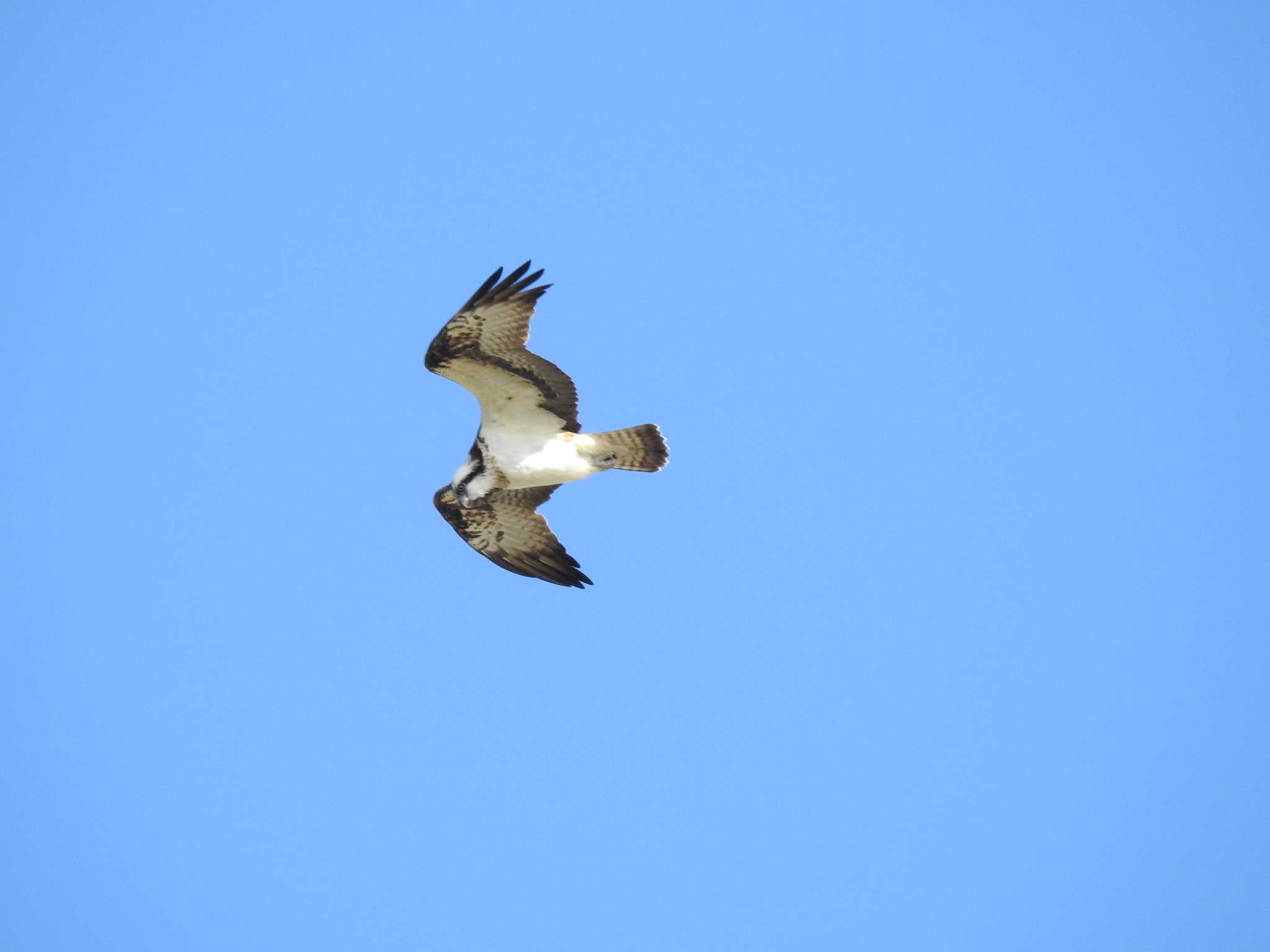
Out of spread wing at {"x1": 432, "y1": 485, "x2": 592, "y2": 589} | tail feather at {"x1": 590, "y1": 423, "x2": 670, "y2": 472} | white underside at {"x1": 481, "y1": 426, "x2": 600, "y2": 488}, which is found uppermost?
tail feather at {"x1": 590, "y1": 423, "x2": 670, "y2": 472}

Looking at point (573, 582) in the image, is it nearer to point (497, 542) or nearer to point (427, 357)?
point (497, 542)

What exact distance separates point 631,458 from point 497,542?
4.93 feet

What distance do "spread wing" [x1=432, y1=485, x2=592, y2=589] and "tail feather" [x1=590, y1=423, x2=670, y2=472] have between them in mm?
812

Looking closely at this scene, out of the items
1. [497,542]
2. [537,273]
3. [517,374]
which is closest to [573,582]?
[497,542]

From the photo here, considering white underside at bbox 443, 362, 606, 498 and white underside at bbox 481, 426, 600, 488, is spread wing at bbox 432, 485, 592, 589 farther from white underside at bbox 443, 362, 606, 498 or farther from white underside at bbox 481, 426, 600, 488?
white underside at bbox 481, 426, 600, 488

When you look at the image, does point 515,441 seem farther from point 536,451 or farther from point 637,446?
point 637,446

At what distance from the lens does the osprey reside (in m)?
10.3

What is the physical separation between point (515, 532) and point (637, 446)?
4.71 ft

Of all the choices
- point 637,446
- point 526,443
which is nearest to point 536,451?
point 526,443

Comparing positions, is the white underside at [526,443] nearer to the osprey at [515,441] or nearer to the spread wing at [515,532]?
the osprey at [515,441]

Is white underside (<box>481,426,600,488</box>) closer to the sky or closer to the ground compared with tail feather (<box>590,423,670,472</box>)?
closer to the ground

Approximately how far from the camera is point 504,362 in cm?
1048

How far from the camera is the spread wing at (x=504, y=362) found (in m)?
10.2

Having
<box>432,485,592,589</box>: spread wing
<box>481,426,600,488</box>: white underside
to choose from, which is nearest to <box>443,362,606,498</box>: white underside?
<box>481,426,600,488</box>: white underside
